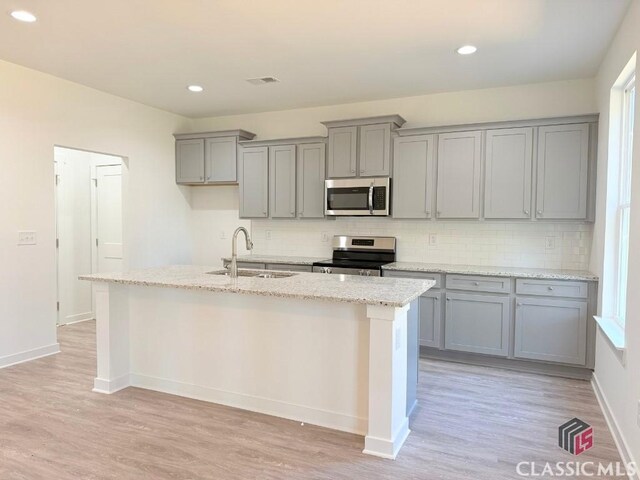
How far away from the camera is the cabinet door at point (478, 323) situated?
3.96m

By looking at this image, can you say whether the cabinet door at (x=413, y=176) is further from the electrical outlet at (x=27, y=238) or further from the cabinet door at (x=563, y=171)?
the electrical outlet at (x=27, y=238)

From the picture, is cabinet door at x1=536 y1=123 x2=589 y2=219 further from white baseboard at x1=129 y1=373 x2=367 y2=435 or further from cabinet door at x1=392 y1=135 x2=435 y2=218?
white baseboard at x1=129 y1=373 x2=367 y2=435

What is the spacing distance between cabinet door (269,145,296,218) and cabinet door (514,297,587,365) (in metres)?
2.66

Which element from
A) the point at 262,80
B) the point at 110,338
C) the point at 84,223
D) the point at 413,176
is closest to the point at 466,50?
the point at 413,176

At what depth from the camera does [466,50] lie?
3521 mm

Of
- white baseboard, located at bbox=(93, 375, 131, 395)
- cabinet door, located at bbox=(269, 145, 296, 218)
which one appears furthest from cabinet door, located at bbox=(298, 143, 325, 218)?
white baseboard, located at bbox=(93, 375, 131, 395)

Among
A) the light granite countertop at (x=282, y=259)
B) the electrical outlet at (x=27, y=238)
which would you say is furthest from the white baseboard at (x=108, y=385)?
the light granite countertop at (x=282, y=259)

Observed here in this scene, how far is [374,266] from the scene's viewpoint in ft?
14.8

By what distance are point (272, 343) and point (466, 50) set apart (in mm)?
2708

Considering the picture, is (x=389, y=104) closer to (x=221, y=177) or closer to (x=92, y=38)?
(x=221, y=177)

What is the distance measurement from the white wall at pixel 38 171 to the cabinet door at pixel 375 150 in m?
2.67

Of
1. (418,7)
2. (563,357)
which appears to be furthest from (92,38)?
(563,357)

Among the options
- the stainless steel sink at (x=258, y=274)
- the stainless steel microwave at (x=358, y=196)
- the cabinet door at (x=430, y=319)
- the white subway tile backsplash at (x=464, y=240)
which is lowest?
the cabinet door at (x=430, y=319)

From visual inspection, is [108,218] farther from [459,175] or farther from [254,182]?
[459,175]
